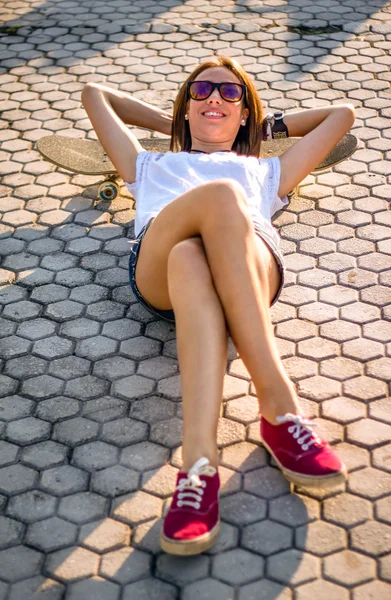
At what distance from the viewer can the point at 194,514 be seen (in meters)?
2.48

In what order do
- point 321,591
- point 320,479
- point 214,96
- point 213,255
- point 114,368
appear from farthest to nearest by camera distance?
point 214,96 < point 114,368 < point 213,255 < point 320,479 < point 321,591

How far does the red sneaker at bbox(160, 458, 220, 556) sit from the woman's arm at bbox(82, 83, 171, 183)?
61.8 inches

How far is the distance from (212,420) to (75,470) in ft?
1.86

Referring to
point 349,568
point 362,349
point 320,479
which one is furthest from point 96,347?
point 349,568

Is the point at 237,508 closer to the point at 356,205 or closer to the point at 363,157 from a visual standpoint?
the point at 356,205

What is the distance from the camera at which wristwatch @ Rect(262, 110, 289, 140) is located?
382 centimetres

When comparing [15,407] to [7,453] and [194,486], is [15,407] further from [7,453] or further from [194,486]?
[194,486]

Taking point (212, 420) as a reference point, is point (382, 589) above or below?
below

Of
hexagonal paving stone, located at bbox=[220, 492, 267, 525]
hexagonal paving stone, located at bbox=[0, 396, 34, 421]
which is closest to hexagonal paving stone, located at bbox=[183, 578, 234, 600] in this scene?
hexagonal paving stone, located at bbox=[220, 492, 267, 525]

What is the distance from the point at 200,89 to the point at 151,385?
54.5 inches

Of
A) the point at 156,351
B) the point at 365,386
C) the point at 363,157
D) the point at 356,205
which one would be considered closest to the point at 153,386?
the point at 156,351

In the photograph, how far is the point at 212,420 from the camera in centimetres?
266

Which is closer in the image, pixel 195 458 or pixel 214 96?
pixel 195 458

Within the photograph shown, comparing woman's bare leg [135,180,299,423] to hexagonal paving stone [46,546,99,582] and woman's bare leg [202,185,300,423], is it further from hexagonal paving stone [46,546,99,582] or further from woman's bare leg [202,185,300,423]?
hexagonal paving stone [46,546,99,582]
